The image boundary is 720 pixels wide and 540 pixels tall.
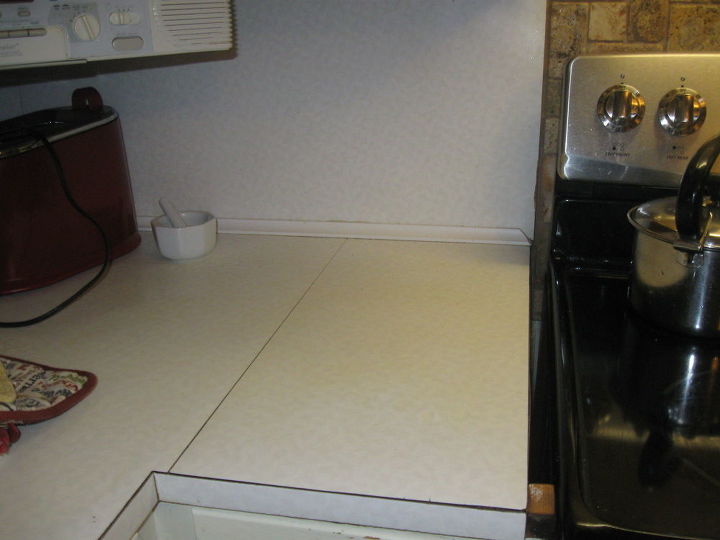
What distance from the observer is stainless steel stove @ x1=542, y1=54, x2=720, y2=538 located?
0.47 metres

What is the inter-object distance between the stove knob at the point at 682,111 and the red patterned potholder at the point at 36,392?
2.43ft

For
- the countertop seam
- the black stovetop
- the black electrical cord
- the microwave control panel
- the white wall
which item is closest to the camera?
the black stovetop

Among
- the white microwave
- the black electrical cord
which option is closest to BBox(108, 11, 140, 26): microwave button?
the white microwave

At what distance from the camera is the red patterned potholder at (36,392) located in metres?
0.59

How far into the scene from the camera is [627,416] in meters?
0.57

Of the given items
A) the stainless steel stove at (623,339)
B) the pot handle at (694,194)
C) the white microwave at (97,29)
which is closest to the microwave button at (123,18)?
the white microwave at (97,29)

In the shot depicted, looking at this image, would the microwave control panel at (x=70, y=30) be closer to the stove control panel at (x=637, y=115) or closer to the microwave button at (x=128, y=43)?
the microwave button at (x=128, y=43)

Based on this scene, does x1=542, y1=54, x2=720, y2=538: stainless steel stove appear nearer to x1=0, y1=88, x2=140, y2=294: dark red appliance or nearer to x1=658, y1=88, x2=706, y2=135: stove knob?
x1=658, y1=88, x2=706, y2=135: stove knob

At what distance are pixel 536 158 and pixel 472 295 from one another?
0.98ft

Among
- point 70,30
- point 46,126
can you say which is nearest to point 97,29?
point 70,30

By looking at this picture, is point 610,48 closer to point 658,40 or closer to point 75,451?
point 658,40

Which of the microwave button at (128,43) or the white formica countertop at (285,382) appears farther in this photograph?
the microwave button at (128,43)

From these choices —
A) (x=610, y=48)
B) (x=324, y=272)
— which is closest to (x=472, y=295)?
(x=324, y=272)

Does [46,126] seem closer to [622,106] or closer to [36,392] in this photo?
[36,392]
